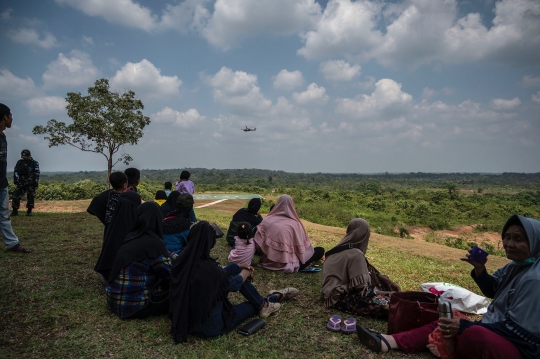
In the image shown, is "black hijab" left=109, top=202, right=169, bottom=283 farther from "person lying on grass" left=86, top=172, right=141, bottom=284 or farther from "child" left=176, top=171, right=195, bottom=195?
"child" left=176, top=171, right=195, bottom=195

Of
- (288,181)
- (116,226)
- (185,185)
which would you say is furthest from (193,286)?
(288,181)

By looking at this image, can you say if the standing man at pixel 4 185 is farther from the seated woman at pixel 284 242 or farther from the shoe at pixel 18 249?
the seated woman at pixel 284 242

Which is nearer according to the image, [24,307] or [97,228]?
[24,307]

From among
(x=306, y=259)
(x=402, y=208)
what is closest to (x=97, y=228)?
(x=306, y=259)

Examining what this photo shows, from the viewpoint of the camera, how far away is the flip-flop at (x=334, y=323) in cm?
→ 384

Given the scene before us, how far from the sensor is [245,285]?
4008mm

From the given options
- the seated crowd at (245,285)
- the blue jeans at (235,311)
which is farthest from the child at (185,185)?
the blue jeans at (235,311)

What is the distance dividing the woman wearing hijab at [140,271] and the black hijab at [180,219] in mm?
1358

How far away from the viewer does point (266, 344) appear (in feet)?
11.7

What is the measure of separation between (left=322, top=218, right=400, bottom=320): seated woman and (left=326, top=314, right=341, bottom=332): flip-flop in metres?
Result: 0.36

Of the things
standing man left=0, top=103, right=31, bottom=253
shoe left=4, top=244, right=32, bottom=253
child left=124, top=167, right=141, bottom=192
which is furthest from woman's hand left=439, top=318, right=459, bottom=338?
shoe left=4, top=244, right=32, bottom=253

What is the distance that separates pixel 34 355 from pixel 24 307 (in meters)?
1.24

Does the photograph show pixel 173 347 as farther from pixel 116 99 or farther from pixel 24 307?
pixel 116 99

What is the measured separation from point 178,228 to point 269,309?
202cm
